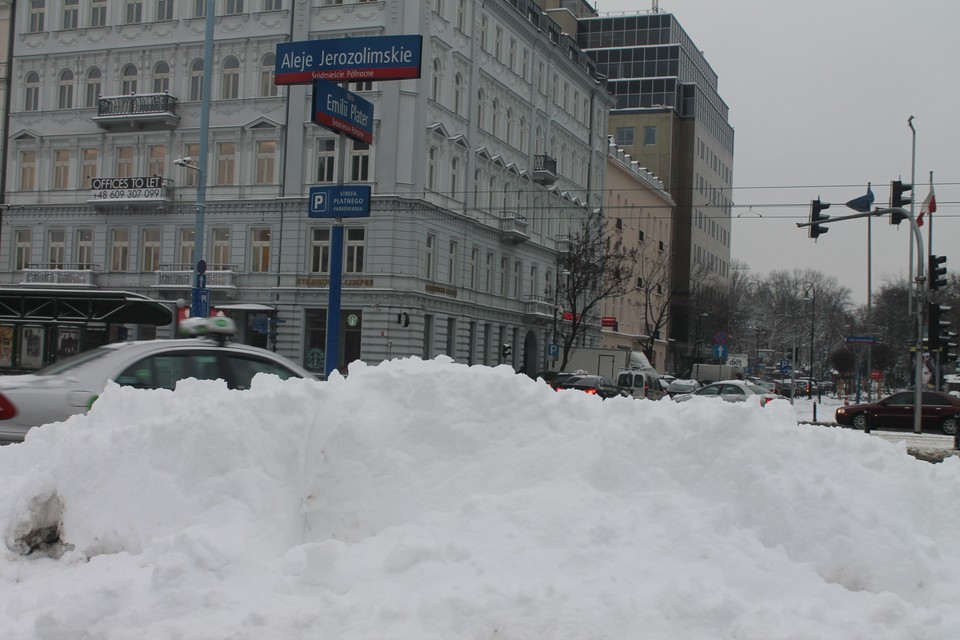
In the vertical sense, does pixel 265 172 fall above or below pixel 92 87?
below

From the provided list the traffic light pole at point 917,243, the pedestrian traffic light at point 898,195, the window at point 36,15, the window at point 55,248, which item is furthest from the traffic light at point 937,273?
the window at point 36,15

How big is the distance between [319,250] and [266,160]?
15.9 ft

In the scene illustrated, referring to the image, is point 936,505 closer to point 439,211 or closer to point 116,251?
point 439,211

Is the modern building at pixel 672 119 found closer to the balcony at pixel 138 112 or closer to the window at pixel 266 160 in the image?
the window at pixel 266 160

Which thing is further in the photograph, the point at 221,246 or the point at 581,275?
the point at 581,275

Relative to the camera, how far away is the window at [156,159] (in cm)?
4475

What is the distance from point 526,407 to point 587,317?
175ft

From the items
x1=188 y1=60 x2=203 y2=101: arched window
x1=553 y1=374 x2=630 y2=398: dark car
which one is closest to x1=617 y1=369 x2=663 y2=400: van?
x1=553 y1=374 x2=630 y2=398: dark car

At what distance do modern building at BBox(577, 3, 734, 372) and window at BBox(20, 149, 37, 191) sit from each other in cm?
5633

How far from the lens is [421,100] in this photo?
1626 inches

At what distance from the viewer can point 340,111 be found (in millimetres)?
18594

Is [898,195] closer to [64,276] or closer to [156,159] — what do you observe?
[156,159]

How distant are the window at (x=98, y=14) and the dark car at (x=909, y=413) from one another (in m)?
37.8

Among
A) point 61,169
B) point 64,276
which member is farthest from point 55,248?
point 61,169
